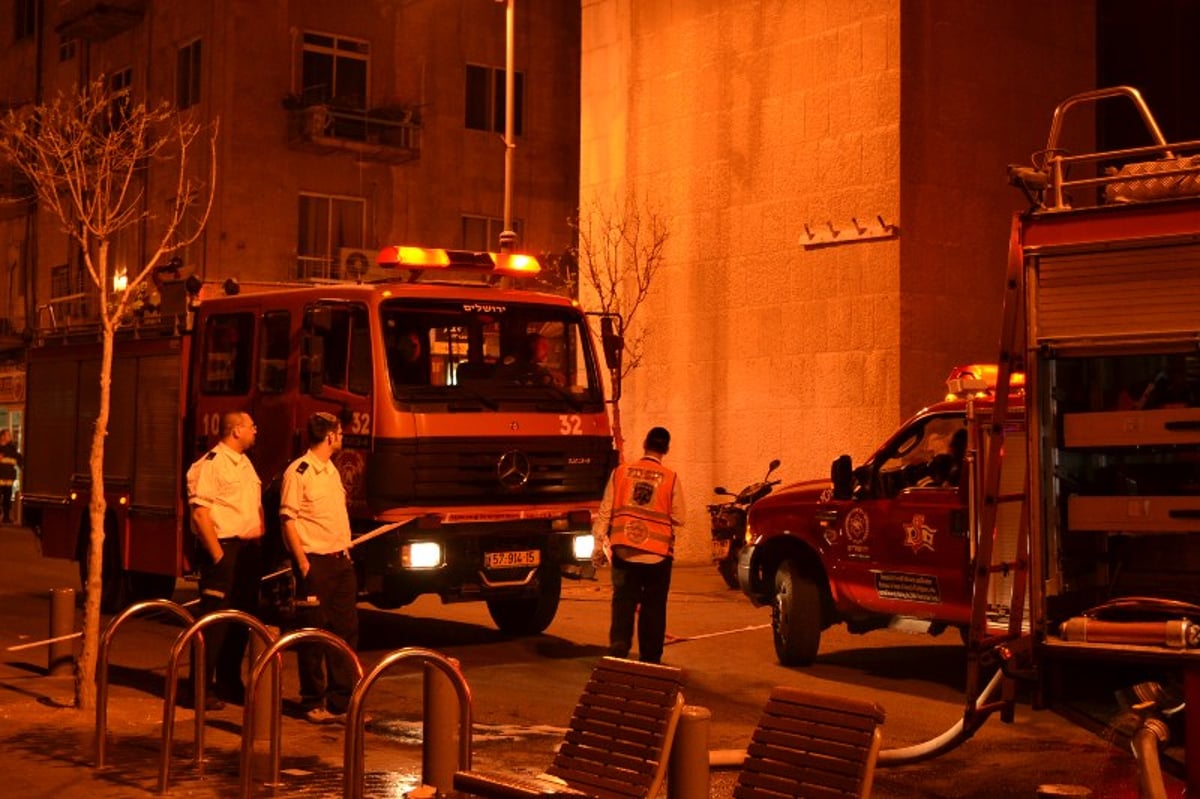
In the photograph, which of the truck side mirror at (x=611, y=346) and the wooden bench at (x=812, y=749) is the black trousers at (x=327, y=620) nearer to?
the truck side mirror at (x=611, y=346)

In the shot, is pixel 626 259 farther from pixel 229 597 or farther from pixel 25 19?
pixel 25 19

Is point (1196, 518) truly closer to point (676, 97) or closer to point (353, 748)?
point (353, 748)

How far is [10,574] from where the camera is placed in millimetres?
21672

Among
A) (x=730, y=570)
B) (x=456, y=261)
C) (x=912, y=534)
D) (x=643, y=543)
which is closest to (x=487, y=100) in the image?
(x=730, y=570)

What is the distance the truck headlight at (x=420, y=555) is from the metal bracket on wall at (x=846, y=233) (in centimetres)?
910

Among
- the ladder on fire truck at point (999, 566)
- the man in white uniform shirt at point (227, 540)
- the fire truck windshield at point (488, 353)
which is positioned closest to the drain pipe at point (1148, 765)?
the ladder on fire truck at point (999, 566)

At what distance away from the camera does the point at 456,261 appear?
49.3 feet

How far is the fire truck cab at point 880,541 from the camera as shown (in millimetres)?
11758

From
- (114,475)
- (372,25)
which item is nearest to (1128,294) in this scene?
(114,475)

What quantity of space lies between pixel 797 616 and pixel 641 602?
4.69 feet

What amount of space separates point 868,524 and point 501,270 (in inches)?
181

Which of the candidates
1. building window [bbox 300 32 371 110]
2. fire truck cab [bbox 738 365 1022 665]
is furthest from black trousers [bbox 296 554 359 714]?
building window [bbox 300 32 371 110]

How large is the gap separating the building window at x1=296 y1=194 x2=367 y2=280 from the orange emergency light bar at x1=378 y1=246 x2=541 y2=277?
17817mm

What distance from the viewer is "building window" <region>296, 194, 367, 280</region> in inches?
1315
